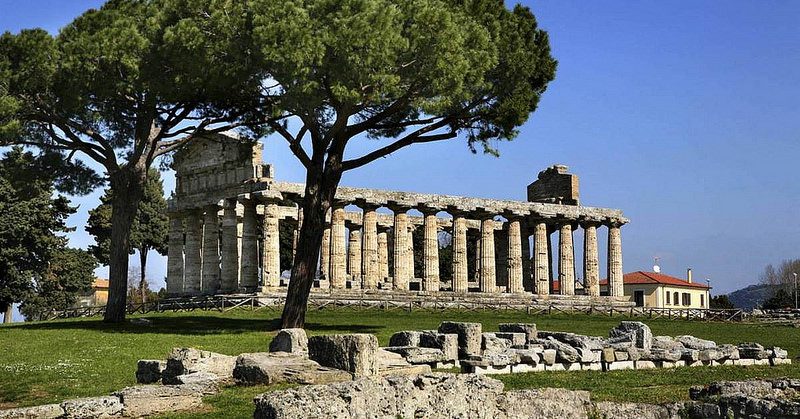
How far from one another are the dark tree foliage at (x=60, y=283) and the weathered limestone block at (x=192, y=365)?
4440 centimetres

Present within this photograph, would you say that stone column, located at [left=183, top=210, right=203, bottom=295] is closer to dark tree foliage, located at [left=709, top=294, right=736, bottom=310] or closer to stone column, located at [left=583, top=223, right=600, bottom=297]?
stone column, located at [left=583, top=223, right=600, bottom=297]

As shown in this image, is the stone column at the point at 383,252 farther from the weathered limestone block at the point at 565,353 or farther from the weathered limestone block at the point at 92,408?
the weathered limestone block at the point at 92,408

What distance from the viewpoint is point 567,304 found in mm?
59938

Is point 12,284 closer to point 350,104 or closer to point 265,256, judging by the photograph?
point 265,256

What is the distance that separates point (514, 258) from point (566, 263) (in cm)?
436

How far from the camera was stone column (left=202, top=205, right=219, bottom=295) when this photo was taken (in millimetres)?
58625

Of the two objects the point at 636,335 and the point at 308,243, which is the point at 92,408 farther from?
the point at 308,243

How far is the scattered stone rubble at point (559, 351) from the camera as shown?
2028 cm

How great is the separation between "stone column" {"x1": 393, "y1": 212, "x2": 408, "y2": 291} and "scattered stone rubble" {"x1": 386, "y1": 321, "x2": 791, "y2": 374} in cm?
3263

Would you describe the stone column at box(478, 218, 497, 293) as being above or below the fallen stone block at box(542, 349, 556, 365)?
above

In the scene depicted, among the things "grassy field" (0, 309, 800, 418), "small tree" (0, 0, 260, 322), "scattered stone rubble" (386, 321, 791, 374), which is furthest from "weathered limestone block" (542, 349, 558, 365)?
"small tree" (0, 0, 260, 322)

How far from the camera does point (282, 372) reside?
52.4ft

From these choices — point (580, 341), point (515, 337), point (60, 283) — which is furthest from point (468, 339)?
point (60, 283)

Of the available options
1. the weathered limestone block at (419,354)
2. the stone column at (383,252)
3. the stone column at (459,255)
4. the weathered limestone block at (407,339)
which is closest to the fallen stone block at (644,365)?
the weathered limestone block at (419,354)
